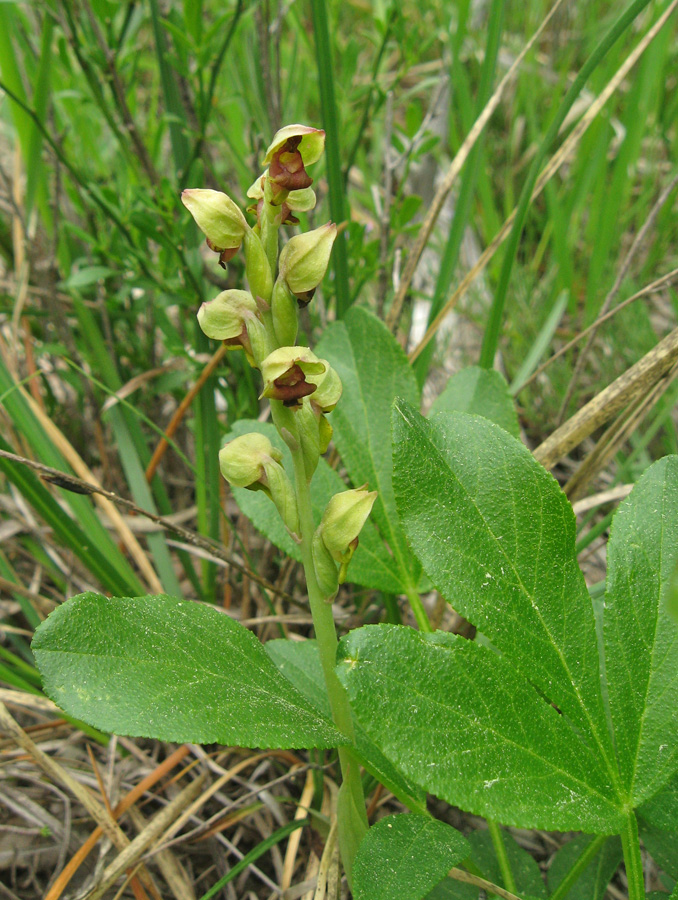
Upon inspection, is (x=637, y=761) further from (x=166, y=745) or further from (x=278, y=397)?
(x=166, y=745)

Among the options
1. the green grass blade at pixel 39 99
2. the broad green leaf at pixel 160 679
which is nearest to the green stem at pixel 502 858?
the broad green leaf at pixel 160 679

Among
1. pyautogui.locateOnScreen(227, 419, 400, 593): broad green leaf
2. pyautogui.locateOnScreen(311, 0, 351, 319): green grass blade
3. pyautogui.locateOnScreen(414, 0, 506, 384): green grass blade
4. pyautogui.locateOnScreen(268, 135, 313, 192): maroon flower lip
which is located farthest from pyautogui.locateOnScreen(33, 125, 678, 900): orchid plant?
pyautogui.locateOnScreen(414, 0, 506, 384): green grass blade

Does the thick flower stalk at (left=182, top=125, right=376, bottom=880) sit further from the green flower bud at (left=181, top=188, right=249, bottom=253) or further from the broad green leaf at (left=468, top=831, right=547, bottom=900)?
the broad green leaf at (left=468, top=831, right=547, bottom=900)

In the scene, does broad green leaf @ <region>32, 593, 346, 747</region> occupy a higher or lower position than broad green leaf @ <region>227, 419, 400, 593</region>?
higher

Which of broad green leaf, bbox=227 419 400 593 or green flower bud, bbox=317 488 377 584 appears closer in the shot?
green flower bud, bbox=317 488 377 584

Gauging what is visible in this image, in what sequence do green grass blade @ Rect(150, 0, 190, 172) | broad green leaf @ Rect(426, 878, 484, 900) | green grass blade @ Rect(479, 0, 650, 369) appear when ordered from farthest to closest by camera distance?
green grass blade @ Rect(150, 0, 190, 172)
green grass blade @ Rect(479, 0, 650, 369)
broad green leaf @ Rect(426, 878, 484, 900)

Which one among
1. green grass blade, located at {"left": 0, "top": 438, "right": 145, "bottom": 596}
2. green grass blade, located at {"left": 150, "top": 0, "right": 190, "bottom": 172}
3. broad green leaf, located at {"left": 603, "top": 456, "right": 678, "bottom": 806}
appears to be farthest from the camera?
green grass blade, located at {"left": 150, "top": 0, "right": 190, "bottom": 172}

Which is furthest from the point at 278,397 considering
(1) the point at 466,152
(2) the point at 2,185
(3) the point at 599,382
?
(3) the point at 599,382
